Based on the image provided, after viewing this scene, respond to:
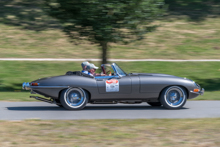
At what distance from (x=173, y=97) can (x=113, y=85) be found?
1.57 m

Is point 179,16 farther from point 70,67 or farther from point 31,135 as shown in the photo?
point 31,135

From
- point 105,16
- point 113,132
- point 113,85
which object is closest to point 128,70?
point 105,16

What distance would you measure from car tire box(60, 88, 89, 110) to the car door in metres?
0.43

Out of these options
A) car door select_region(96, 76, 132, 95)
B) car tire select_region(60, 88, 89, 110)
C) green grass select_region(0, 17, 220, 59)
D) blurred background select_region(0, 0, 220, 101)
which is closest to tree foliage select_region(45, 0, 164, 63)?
blurred background select_region(0, 0, 220, 101)

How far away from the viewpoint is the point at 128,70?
1791cm

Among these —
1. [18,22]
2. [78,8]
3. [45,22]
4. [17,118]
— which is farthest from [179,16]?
[17,118]

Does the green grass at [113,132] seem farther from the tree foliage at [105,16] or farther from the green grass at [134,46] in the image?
the green grass at [134,46]

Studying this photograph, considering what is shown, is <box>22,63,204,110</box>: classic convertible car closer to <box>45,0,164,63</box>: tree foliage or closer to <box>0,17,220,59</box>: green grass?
<box>45,0,164,63</box>: tree foliage

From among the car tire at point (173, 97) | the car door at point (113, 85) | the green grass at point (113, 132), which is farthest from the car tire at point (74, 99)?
the car tire at point (173, 97)

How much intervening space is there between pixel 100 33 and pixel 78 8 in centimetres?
128

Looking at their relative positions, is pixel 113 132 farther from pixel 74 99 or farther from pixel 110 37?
pixel 110 37

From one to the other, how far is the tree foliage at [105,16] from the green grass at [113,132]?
633cm

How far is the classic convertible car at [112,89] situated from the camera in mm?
8523

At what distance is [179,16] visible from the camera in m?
29.5
